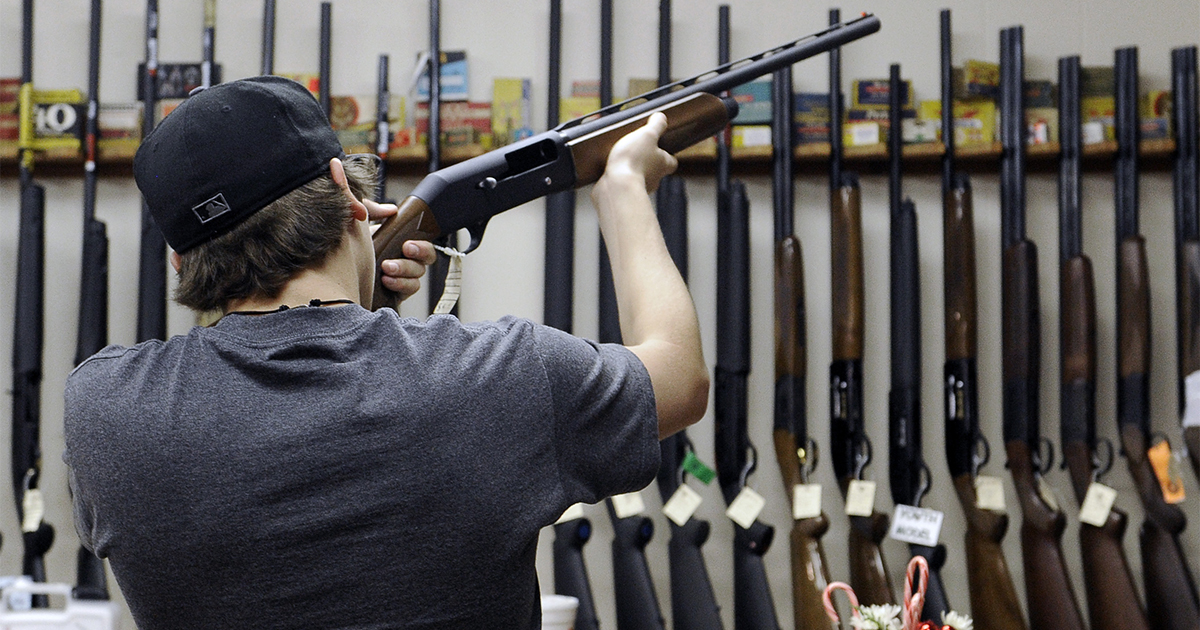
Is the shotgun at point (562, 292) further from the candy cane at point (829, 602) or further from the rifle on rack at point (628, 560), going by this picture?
the candy cane at point (829, 602)

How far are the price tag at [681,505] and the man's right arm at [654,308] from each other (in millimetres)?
1912

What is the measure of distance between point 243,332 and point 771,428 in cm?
257

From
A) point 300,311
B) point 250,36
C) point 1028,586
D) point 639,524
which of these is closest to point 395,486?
point 300,311

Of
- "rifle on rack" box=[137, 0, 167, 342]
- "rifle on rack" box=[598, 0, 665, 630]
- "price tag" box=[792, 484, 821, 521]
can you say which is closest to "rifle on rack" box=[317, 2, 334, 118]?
"rifle on rack" box=[137, 0, 167, 342]

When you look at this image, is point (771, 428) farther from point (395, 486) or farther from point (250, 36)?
point (395, 486)

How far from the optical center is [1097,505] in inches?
117

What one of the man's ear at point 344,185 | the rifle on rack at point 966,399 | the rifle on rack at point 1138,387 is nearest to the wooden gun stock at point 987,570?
the rifle on rack at point 966,399

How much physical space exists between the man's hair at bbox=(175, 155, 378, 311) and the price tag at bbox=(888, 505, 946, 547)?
2.35m

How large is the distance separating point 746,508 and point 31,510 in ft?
6.85

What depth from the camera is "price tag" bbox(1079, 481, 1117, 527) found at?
294 cm

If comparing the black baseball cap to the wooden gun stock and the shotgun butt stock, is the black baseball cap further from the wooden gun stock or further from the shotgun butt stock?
the wooden gun stock

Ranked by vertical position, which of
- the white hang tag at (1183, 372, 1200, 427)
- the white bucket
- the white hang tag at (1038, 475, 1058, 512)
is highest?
the white hang tag at (1183, 372, 1200, 427)

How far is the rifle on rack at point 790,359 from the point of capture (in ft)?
9.73

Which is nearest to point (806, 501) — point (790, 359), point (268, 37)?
point (790, 359)
